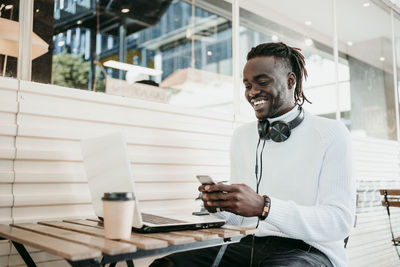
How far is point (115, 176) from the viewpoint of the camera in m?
1.43

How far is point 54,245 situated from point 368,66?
203 inches

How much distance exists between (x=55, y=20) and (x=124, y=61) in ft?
3.04

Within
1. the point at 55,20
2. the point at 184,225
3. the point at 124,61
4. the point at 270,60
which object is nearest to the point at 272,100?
the point at 270,60

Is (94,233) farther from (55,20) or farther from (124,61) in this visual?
(124,61)

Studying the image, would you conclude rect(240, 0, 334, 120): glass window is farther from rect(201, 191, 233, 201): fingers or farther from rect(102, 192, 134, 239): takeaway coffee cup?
rect(102, 192, 134, 239): takeaway coffee cup

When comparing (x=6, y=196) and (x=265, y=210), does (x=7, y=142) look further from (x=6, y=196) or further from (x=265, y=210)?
(x=265, y=210)

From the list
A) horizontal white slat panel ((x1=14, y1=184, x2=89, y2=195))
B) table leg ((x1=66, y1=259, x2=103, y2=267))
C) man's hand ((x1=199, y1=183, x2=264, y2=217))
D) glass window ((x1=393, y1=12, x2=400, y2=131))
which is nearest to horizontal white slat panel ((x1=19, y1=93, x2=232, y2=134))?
horizontal white slat panel ((x1=14, y1=184, x2=89, y2=195))

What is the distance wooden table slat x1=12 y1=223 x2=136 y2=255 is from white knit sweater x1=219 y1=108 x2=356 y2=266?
654 mm

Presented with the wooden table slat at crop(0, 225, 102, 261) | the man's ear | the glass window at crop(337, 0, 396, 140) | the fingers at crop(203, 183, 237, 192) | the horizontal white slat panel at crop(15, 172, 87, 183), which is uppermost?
the glass window at crop(337, 0, 396, 140)

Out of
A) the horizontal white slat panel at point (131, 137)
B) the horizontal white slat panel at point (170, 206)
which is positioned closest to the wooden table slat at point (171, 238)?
the horizontal white slat panel at point (131, 137)

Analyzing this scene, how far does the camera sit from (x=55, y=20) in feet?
7.22

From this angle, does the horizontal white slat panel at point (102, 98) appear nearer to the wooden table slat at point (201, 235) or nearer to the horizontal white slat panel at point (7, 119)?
the horizontal white slat panel at point (7, 119)

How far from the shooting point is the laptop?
136 cm

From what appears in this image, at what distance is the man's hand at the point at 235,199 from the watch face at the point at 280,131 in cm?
49
